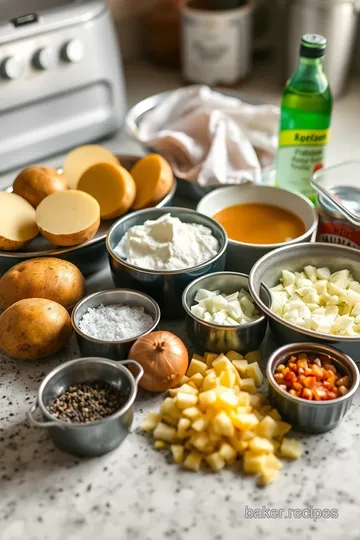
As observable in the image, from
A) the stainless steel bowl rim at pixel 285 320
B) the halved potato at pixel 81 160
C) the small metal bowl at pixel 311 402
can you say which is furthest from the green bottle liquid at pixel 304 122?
the small metal bowl at pixel 311 402

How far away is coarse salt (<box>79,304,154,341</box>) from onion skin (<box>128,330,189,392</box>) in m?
0.04

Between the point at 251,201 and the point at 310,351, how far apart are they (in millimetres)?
397

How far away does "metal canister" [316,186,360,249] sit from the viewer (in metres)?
1.06

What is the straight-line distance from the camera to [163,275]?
3.23 feet

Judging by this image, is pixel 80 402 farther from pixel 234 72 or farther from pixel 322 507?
pixel 234 72

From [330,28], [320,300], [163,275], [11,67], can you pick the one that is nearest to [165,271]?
[163,275]

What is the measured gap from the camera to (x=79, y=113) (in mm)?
1369

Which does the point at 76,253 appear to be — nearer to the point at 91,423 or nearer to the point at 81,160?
the point at 81,160

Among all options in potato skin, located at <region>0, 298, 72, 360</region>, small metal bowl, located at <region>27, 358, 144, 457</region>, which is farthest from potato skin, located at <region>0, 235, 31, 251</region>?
small metal bowl, located at <region>27, 358, 144, 457</region>

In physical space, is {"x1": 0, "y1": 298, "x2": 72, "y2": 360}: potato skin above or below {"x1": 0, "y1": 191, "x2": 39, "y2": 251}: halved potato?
below

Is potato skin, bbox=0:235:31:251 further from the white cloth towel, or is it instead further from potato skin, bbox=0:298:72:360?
the white cloth towel

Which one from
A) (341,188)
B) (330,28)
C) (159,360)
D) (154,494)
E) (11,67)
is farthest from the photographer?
(330,28)

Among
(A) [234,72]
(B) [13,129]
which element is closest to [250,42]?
(A) [234,72]

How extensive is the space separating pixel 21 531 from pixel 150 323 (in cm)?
33
